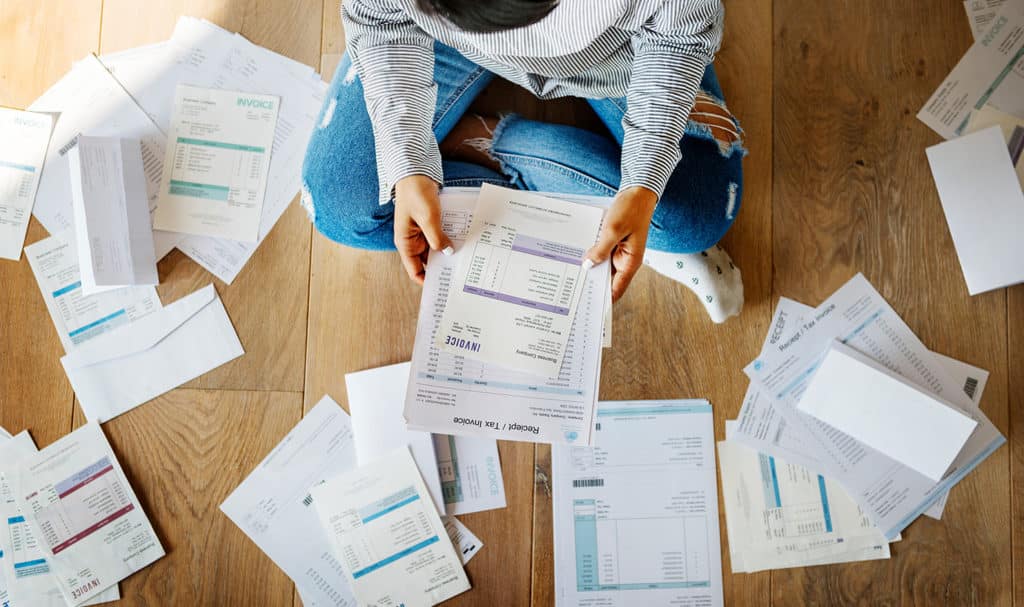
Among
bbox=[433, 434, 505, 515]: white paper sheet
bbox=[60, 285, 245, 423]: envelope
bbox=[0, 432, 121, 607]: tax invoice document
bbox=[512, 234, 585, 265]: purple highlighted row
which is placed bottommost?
bbox=[0, 432, 121, 607]: tax invoice document

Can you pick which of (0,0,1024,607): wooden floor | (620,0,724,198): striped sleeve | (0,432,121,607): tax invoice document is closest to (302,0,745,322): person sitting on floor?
(620,0,724,198): striped sleeve

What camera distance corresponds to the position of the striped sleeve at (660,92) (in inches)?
30.6

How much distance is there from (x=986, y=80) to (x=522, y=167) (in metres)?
0.80

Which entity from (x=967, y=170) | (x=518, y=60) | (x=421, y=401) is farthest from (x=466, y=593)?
(x=967, y=170)

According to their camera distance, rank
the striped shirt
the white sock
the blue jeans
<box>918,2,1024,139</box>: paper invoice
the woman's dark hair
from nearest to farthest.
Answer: the woman's dark hair, the striped shirt, the blue jeans, the white sock, <box>918,2,1024,139</box>: paper invoice

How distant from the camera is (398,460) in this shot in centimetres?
109

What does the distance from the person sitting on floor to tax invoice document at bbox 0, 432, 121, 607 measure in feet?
2.22

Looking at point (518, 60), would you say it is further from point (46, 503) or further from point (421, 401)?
point (46, 503)

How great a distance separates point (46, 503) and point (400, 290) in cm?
64

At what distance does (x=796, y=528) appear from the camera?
1.09 meters

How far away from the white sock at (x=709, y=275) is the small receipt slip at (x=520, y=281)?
27cm

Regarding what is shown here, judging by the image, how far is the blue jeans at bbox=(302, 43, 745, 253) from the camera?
3.06 ft

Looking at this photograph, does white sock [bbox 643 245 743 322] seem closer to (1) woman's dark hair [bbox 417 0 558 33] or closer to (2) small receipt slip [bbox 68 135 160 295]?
(1) woman's dark hair [bbox 417 0 558 33]

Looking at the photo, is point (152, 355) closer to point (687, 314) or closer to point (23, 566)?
point (23, 566)
